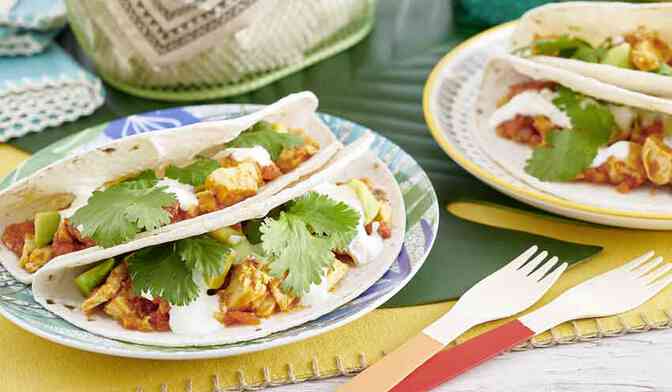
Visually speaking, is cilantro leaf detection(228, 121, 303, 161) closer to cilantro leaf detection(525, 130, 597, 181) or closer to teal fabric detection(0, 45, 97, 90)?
cilantro leaf detection(525, 130, 597, 181)

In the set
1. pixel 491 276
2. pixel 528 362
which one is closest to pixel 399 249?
pixel 491 276

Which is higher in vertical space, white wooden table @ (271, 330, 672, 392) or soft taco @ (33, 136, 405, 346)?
soft taco @ (33, 136, 405, 346)

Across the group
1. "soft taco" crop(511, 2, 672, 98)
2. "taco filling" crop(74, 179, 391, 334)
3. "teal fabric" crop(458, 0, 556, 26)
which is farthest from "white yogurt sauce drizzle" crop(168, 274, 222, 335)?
"teal fabric" crop(458, 0, 556, 26)

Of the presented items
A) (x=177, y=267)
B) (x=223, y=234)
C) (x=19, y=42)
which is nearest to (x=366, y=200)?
(x=223, y=234)

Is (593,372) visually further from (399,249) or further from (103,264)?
(103,264)

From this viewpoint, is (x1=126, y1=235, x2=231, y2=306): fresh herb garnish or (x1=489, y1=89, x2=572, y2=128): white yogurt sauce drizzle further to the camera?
(x1=489, y1=89, x2=572, y2=128): white yogurt sauce drizzle

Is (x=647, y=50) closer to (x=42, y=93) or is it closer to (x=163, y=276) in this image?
(x=163, y=276)

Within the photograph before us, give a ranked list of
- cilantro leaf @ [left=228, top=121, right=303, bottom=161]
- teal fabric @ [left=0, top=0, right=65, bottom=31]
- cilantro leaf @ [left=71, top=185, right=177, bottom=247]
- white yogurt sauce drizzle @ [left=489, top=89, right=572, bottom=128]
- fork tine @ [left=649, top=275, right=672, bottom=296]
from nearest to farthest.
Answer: cilantro leaf @ [left=71, top=185, right=177, bottom=247] < fork tine @ [left=649, top=275, right=672, bottom=296] < cilantro leaf @ [left=228, top=121, right=303, bottom=161] < white yogurt sauce drizzle @ [left=489, top=89, right=572, bottom=128] < teal fabric @ [left=0, top=0, right=65, bottom=31]
